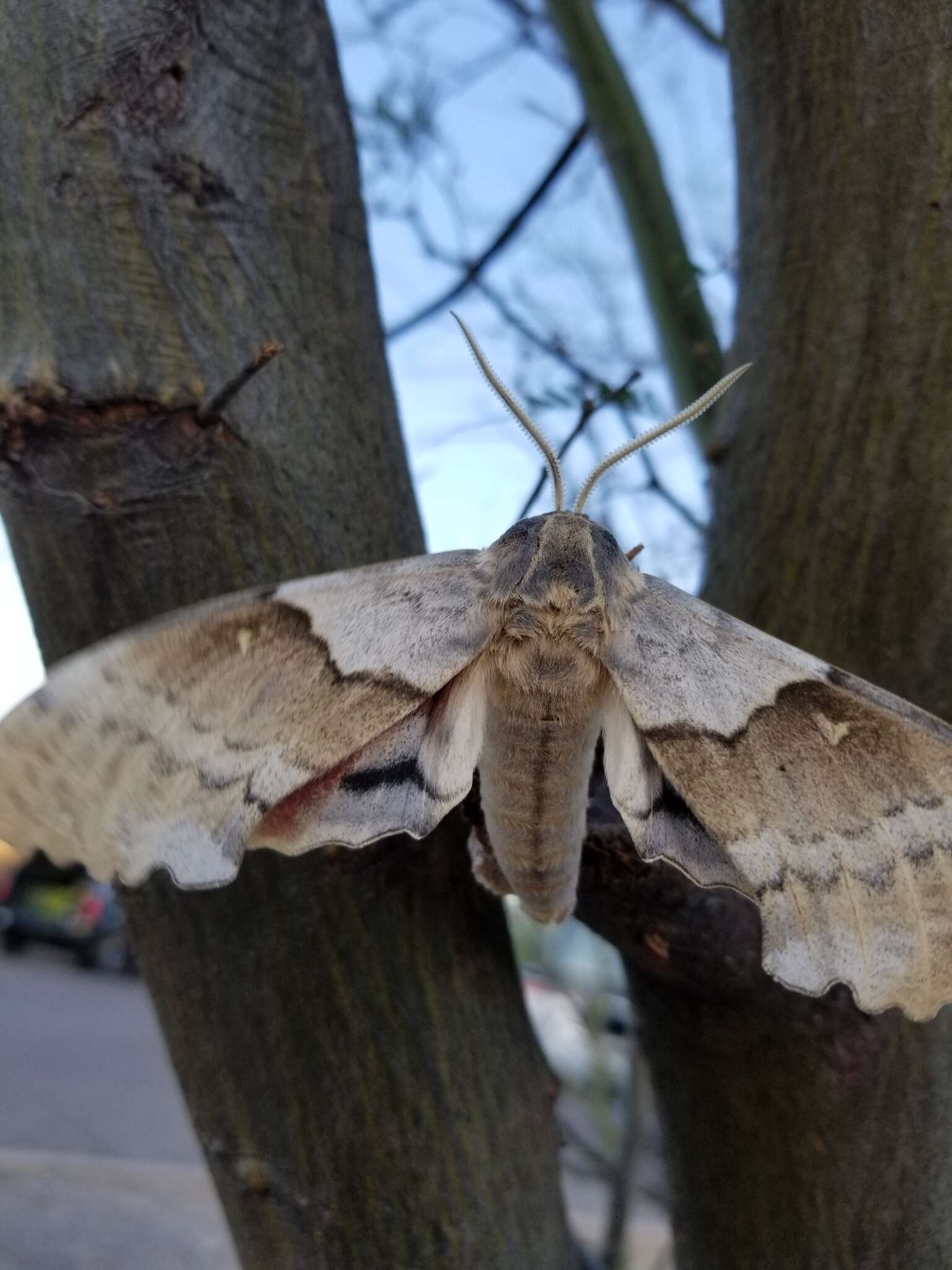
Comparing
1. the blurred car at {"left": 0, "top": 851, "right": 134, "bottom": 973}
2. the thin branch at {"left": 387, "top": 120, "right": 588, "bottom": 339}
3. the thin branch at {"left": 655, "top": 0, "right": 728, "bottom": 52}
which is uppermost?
the thin branch at {"left": 655, "top": 0, "right": 728, "bottom": 52}

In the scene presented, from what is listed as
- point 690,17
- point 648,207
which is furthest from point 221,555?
point 690,17

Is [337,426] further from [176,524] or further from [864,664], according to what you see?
[864,664]

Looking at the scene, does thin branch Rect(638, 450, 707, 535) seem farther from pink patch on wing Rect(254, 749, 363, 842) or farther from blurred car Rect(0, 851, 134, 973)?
blurred car Rect(0, 851, 134, 973)

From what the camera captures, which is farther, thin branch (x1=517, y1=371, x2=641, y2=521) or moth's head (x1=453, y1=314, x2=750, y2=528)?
thin branch (x1=517, y1=371, x2=641, y2=521)

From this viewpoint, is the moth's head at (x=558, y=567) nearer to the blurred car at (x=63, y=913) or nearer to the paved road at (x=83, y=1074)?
the paved road at (x=83, y=1074)

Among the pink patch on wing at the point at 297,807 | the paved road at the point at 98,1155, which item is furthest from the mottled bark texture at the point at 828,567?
the paved road at the point at 98,1155

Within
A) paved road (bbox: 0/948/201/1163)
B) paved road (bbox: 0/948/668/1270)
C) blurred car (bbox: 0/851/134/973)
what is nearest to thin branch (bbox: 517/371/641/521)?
paved road (bbox: 0/948/668/1270)

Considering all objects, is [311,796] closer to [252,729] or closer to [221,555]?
[252,729]
